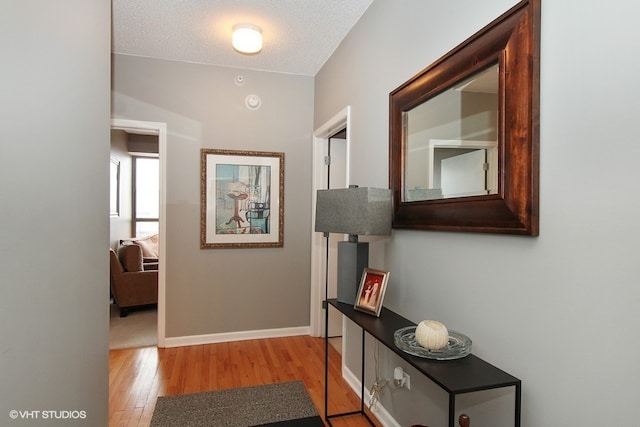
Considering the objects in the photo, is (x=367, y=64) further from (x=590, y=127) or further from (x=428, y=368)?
(x=428, y=368)

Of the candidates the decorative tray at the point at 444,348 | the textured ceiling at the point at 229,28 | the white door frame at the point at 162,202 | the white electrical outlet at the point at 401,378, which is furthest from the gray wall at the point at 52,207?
the white door frame at the point at 162,202

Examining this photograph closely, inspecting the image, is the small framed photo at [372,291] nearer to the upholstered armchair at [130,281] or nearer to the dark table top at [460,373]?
the dark table top at [460,373]

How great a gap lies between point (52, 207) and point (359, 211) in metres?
1.29

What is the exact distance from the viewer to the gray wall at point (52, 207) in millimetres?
848

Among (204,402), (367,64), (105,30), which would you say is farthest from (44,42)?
(204,402)

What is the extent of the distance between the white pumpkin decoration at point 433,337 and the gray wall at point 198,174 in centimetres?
241

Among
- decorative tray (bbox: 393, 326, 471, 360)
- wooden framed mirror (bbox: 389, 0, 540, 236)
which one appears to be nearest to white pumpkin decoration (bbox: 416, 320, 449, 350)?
decorative tray (bbox: 393, 326, 471, 360)

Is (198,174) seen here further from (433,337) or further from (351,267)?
(433,337)

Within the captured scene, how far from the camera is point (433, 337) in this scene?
4.34ft

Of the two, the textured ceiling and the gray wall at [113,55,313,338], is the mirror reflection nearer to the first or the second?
the textured ceiling

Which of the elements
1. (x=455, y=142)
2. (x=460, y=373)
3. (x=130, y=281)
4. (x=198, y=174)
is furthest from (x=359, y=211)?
(x=130, y=281)

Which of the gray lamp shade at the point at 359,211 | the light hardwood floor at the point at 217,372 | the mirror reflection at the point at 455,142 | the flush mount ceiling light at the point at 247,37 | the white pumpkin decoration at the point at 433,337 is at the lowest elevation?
the light hardwood floor at the point at 217,372

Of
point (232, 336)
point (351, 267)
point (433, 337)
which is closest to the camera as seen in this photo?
point (433, 337)

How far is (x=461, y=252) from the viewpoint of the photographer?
1500 millimetres
